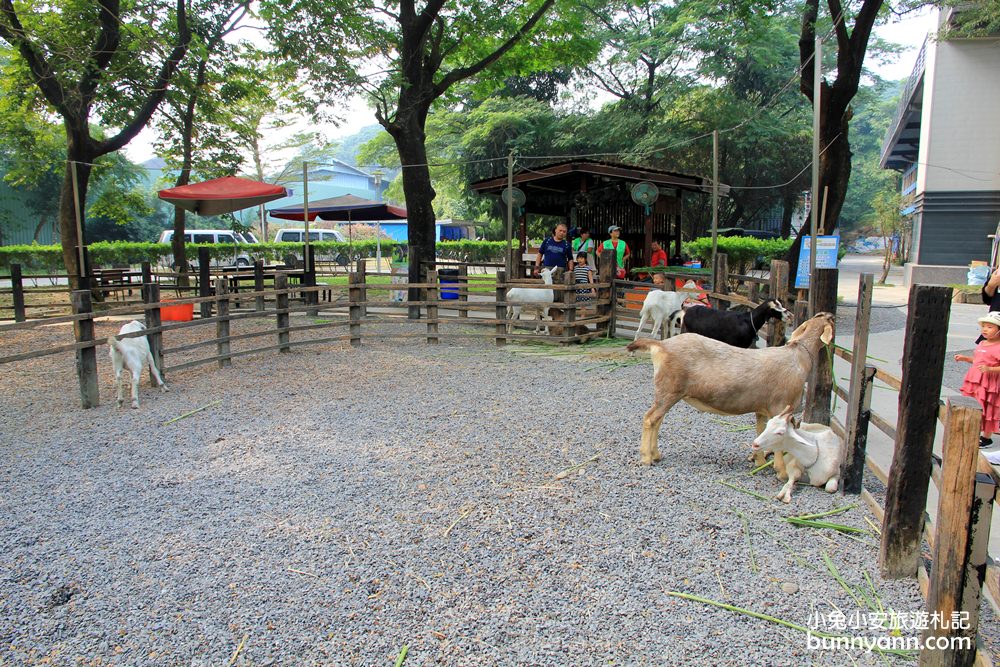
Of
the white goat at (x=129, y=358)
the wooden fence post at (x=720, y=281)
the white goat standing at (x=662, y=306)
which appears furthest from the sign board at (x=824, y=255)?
the white goat at (x=129, y=358)

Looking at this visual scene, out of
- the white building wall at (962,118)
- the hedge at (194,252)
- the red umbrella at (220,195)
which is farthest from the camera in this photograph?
the hedge at (194,252)

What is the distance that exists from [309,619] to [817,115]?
7481mm

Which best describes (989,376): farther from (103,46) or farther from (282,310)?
(103,46)

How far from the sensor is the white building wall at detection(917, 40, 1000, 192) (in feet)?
61.9

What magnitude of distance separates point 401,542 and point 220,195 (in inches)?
386

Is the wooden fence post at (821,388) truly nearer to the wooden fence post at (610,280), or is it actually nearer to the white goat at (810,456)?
the white goat at (810,456)

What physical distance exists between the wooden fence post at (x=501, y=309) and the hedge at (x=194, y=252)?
16.7 meters

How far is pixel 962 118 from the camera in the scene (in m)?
19.2

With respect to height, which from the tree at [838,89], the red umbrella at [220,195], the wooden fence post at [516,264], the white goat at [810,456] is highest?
the tree at [838,89]

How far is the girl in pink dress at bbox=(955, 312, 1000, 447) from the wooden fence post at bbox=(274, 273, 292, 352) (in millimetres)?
7717

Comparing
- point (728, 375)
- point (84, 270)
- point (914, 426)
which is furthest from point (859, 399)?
point (84, 270)

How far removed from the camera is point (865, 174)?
2547 inches

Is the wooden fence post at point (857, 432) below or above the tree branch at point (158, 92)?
below

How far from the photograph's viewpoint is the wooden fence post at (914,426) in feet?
9.11
